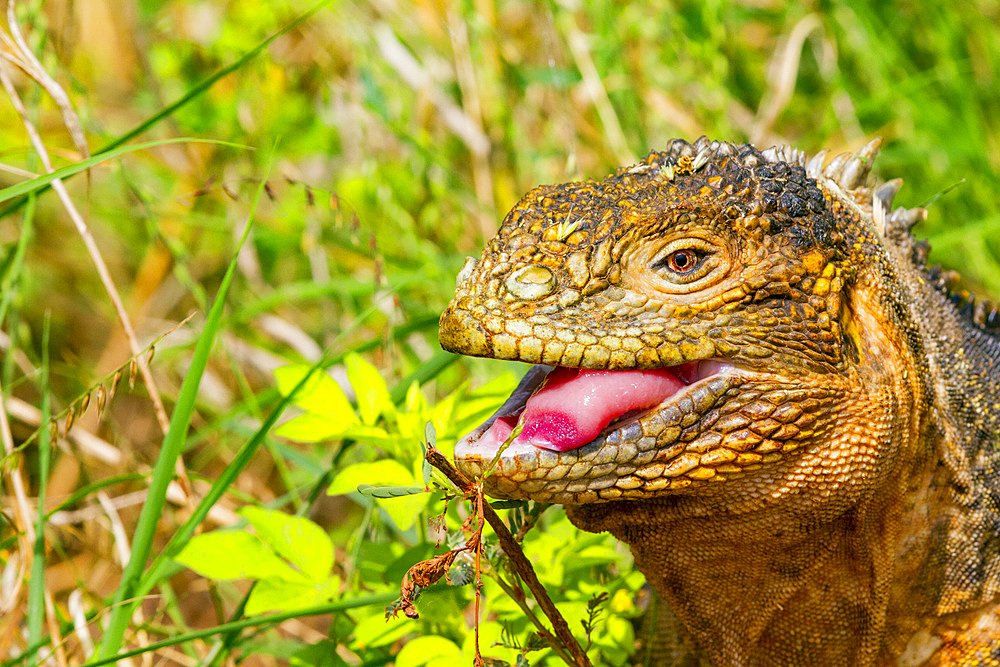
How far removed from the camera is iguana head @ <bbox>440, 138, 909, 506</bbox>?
1971mm

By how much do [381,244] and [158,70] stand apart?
2.03 metres

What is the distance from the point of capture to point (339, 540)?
4523 millimetres

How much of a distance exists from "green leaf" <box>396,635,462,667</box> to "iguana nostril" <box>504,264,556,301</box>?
0.80 metres

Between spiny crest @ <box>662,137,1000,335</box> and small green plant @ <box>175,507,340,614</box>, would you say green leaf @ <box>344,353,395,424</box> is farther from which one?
spiny crest @ <box>662,137,1000,335</box>

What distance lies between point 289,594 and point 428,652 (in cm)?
40

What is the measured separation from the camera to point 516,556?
203 cm

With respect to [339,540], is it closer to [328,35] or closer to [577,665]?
[577,665]

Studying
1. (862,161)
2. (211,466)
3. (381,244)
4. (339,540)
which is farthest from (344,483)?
A: (211,466)

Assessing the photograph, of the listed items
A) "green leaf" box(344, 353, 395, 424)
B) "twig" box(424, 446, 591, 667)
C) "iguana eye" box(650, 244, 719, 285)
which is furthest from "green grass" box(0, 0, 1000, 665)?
"iguana eye" box(650, 244, 719, 285)

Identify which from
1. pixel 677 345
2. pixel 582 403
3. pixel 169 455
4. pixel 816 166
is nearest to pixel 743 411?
pixel 677 345

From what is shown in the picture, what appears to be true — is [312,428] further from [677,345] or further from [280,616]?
[677,345]

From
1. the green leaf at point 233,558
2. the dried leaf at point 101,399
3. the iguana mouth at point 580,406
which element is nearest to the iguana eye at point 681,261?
the iguana mouth at point 580,406

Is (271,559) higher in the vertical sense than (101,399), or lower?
lower

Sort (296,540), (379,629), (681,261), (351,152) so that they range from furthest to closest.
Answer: (351,152) < (296,540) < (379,629) < (681,261)
